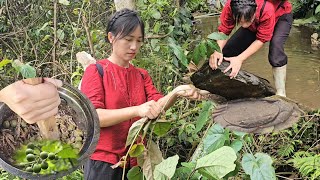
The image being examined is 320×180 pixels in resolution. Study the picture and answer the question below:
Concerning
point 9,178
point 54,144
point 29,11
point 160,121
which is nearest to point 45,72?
point 29,11

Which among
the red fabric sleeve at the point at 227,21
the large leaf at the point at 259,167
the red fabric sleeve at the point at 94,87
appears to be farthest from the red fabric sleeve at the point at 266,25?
the red fabric sleeve at the point at 94,87

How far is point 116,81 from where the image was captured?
1949 mm

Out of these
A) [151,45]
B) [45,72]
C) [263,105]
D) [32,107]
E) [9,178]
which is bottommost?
[9,178]

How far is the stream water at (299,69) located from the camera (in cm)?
435

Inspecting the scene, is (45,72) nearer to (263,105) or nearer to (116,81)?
(116,81)

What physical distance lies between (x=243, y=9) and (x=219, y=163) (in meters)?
1.03

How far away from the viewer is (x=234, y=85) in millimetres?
1750

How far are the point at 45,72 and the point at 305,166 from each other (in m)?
2.58

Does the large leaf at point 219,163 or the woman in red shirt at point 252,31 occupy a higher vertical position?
the woman in red shirt at point 252,31

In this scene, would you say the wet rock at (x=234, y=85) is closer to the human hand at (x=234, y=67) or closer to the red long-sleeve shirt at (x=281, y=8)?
the human hand at (x=234, y=67)

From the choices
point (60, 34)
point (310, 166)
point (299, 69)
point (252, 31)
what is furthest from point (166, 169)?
point (299, 69)

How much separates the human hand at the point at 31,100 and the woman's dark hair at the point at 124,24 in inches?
30.8

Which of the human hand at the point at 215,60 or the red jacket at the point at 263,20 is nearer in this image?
the human hand at the point at 215,60

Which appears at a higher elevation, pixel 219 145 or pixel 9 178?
pixel 219 145
